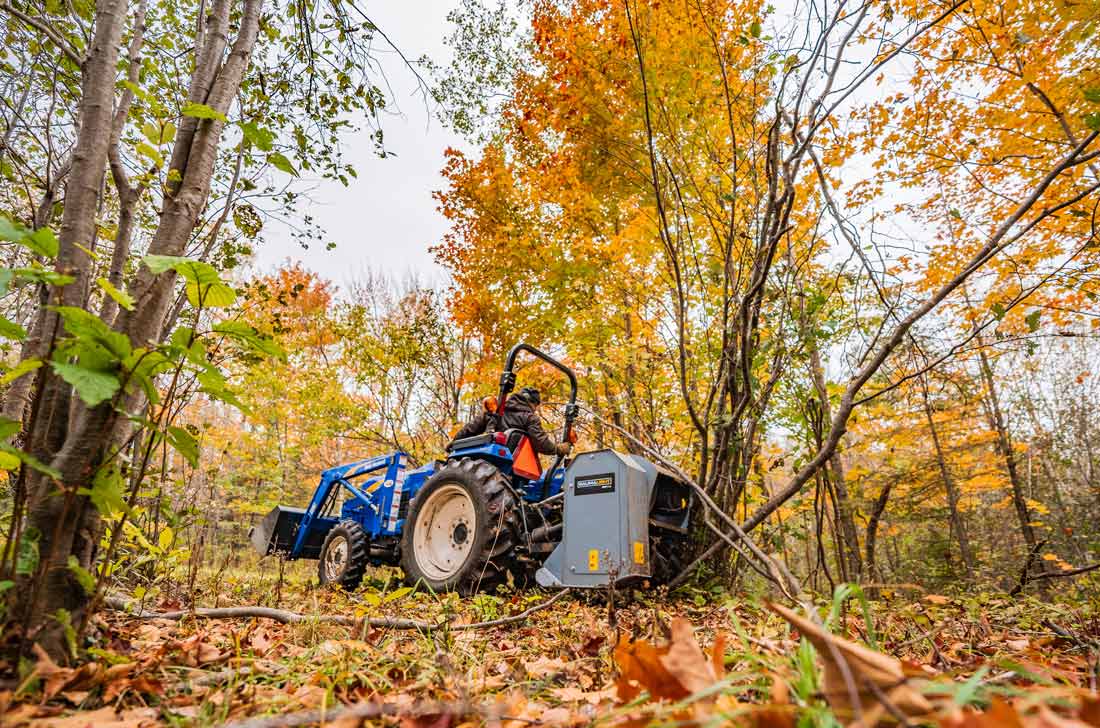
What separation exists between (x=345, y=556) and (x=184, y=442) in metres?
4.95

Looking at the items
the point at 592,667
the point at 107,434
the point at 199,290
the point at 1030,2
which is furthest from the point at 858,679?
the point at 1030,2

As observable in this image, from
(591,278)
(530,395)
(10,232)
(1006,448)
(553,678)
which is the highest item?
(591,278)

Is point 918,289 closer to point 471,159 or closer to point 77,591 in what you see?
point 471,159

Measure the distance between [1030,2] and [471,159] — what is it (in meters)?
7.59

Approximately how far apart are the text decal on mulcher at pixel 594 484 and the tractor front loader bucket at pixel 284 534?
4.43 metres

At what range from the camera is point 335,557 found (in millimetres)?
5977

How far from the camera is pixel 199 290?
1.37 metres

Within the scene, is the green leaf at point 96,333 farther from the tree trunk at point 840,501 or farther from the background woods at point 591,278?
the tree trunk at point 840,501

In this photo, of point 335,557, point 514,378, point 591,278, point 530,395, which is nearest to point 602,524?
point 514,378

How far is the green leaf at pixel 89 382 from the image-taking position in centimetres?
107

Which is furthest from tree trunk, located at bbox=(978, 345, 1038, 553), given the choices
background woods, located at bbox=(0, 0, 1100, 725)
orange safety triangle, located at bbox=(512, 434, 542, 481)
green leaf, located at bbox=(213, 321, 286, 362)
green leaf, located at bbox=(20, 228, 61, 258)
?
green leaf, located at bbox=(20, 228, 61, 258)

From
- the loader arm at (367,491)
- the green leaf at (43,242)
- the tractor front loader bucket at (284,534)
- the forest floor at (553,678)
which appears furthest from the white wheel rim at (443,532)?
the green leaf at (43,242)

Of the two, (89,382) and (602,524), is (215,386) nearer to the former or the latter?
(89,382)

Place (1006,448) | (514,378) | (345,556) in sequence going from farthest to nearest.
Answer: (1006,448)
(345,556)
(514,378)
